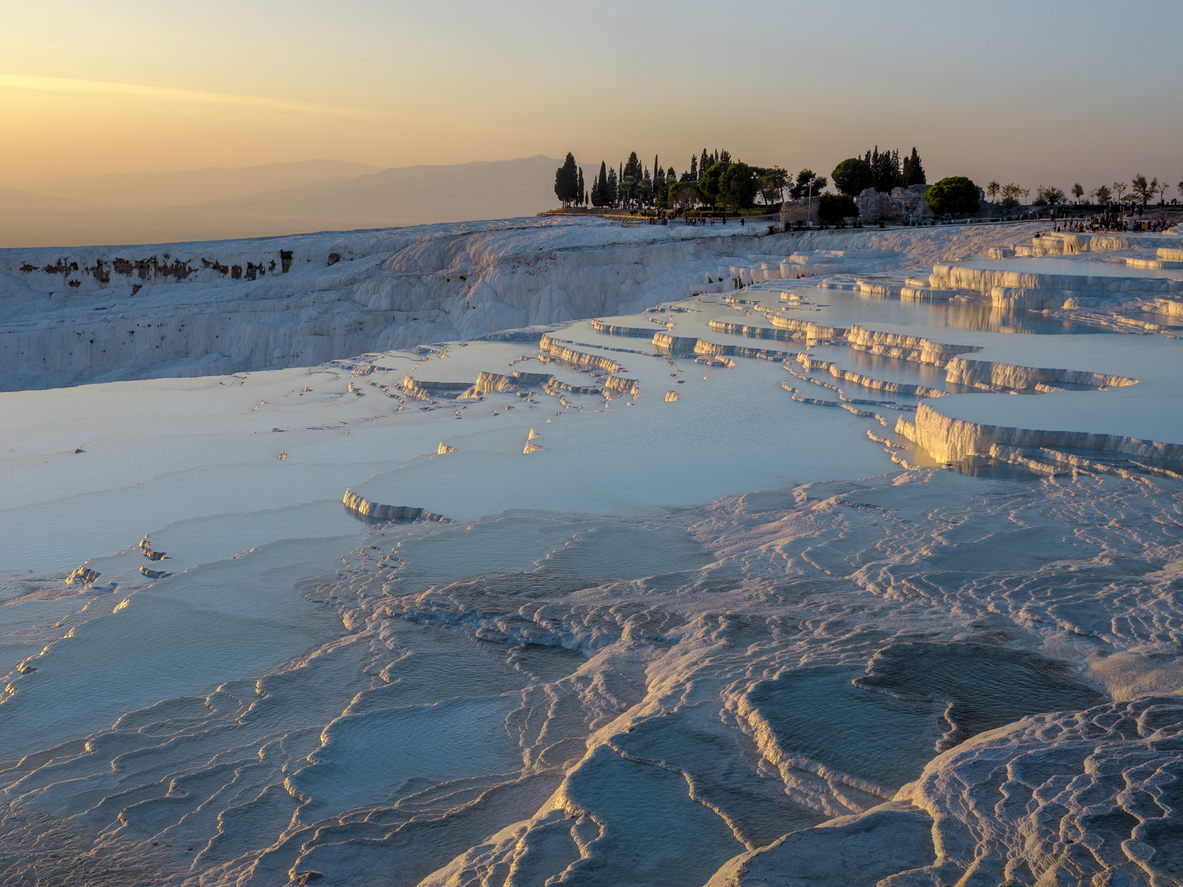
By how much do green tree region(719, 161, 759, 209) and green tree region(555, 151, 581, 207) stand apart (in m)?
18.1

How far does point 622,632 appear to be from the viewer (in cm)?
510

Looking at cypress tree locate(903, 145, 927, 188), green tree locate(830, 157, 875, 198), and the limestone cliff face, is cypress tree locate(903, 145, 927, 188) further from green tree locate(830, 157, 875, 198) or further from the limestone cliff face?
the limestone cliff face

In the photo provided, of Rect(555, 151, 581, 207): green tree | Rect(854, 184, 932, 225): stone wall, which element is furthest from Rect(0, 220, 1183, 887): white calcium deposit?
Rect(555, 151, 581, 207): green tree

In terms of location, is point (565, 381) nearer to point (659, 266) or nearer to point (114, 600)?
point (114, 600)

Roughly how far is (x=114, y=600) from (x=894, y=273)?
2272cm

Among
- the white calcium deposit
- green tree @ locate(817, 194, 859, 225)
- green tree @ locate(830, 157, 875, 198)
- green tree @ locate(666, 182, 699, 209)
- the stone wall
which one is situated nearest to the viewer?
the white calcium deposit

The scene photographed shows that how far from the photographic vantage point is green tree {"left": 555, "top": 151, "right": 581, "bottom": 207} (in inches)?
2574

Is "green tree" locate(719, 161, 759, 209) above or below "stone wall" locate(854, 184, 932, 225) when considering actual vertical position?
above

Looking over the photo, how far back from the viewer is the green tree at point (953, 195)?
44.2 metres

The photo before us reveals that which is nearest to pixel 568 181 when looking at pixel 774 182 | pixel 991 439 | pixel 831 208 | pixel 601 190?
pixel 601 190

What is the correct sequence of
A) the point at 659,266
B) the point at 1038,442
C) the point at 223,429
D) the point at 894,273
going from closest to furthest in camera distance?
the point at 1038,442 → the point at 223,429 → the point at 894,273 → the point at 659,266

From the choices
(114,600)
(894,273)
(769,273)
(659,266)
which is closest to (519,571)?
(114,600)

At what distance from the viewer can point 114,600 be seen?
5797 mm

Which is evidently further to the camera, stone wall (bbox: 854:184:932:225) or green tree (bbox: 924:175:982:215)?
green tree (bbox: 924:175:982:215)
